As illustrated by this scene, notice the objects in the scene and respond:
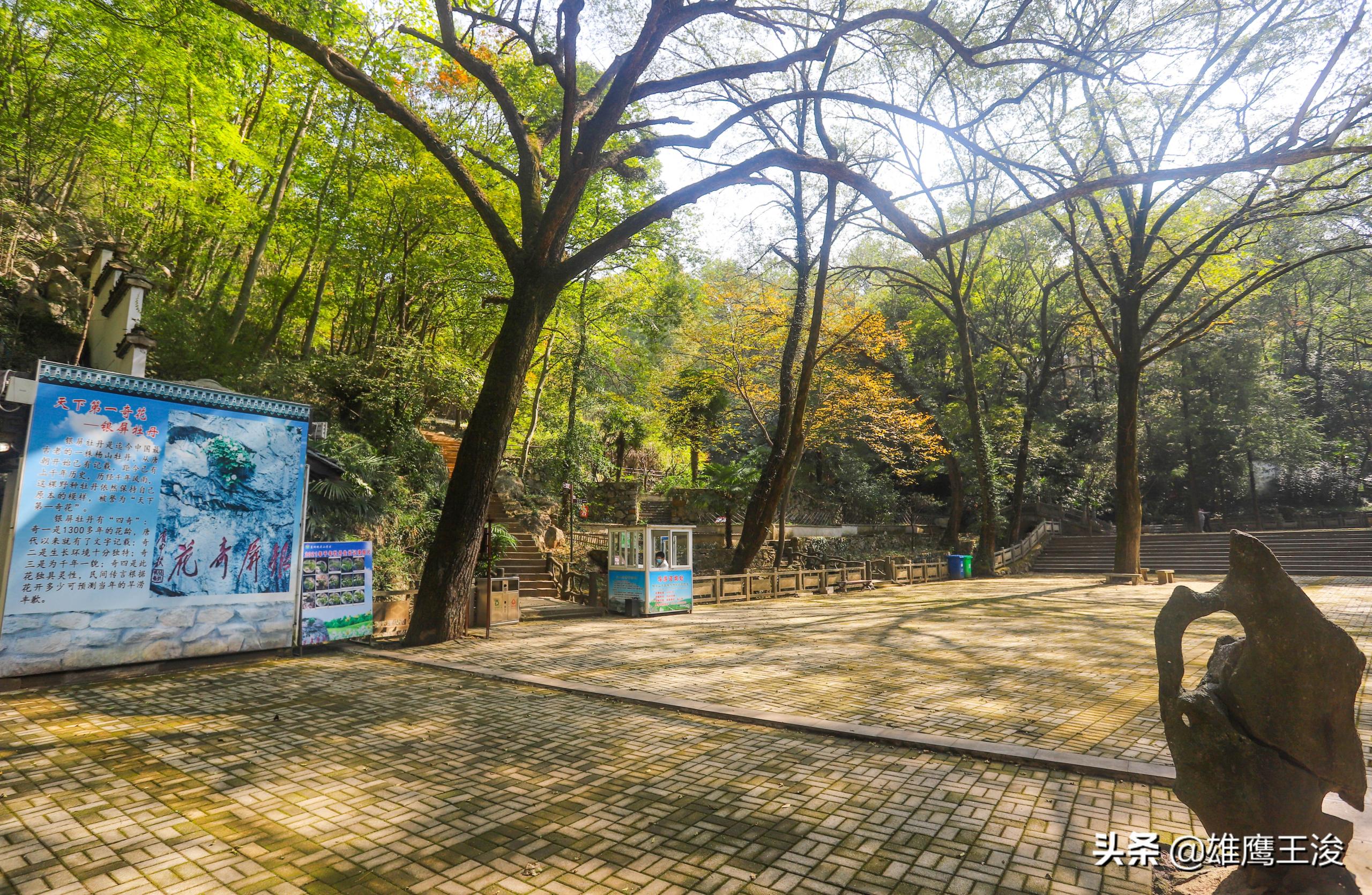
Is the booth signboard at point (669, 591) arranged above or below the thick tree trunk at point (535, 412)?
below

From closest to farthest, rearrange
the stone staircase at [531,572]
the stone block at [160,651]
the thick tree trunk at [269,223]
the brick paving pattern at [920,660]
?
the brick paving pattern at [920,660] < the stone block at [160,651] < the stone staircase at [531,572] < the thick tree trunk at [269,223]

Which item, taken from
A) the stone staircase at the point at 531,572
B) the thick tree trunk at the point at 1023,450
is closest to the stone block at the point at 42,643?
the stone staircase at the point at 531,572

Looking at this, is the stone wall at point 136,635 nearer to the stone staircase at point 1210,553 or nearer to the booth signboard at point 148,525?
the booth signboard at point 148,525

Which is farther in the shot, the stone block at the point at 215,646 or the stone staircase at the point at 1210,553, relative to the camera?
the stone staircase at the point at 1210,553

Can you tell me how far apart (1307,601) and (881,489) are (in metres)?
28.2

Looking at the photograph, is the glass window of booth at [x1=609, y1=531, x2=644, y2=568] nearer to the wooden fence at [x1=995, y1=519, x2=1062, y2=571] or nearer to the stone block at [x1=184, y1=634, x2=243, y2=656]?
the stone block at [x1=184, y1=634, x2=243, y2=656]

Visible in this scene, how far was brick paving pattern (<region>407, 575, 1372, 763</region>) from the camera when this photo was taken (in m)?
5.51

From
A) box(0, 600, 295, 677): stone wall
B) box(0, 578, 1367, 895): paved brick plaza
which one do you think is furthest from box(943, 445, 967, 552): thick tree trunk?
box(0, 600, 295, 677): stone wall

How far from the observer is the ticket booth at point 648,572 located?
1333 centimetres

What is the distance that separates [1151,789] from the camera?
155 inches

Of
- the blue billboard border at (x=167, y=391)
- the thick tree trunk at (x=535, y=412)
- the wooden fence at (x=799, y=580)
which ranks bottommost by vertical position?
the wooden fence at (x=799, y=580)

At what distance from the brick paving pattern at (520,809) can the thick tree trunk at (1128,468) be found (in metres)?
18.1

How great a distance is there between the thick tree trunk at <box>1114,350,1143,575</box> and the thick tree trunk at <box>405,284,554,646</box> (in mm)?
17477

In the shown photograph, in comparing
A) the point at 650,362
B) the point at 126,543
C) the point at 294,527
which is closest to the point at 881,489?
the point at 650,362
